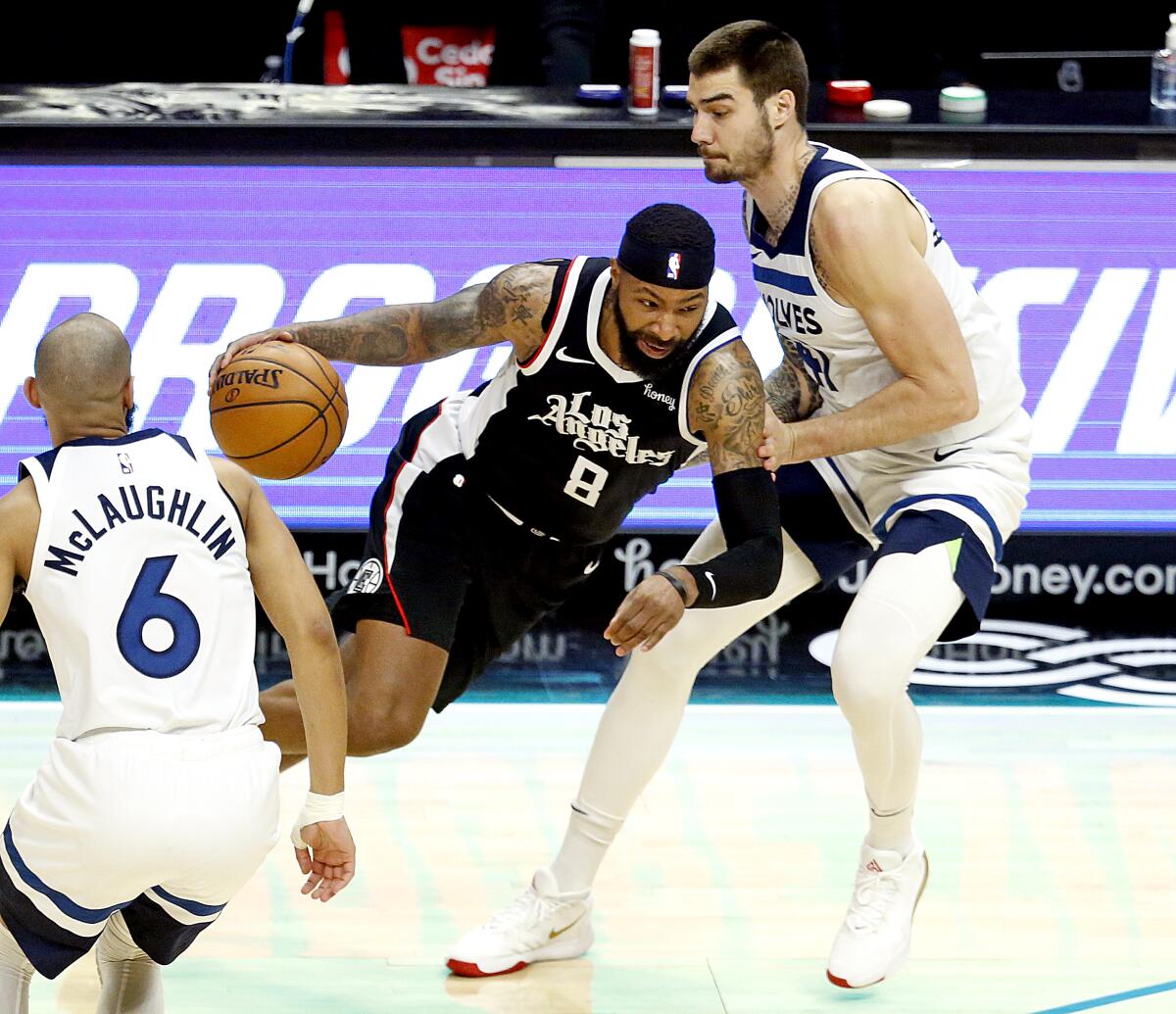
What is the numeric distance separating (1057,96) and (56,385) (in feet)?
14.2

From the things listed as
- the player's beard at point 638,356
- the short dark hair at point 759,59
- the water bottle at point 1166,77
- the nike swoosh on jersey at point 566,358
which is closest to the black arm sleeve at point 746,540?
the player's beard at point 638,356

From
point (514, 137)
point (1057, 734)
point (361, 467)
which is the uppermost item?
point (514, 137)

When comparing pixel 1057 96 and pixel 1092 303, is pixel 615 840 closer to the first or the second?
pixel 1092 303

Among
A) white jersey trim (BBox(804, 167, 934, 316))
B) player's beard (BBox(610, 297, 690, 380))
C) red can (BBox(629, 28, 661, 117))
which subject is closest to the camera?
player's beard (BBox(610, 297, 690, 380))

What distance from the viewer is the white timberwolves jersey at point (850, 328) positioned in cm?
402

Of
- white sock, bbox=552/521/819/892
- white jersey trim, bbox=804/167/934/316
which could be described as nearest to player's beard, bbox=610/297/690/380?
white jersey trim, bbox=804/167/934/316

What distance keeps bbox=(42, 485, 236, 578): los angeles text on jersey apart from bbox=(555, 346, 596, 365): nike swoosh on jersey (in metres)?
1.19

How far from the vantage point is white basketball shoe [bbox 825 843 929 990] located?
154 inches

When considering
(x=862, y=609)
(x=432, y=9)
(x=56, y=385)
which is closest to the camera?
(x=56, y=385)

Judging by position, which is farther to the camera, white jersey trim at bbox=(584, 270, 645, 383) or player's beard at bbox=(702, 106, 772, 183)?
player's beard at bbox=(702, 106, 772, 183)

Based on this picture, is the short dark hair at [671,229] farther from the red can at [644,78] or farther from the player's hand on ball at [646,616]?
the red can at [644,78]

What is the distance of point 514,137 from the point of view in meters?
5.80

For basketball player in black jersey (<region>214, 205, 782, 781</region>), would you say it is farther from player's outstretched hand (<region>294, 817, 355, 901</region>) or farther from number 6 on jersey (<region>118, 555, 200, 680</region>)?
number 6 on jersey (<region>118, 555, 200, 680</region>)

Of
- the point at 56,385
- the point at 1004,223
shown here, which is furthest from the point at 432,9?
the point at 56,385
